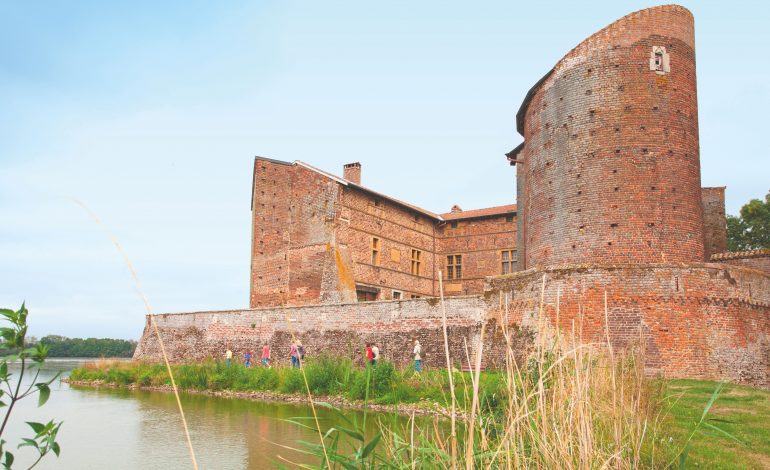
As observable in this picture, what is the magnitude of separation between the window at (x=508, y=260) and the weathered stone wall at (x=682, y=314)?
1587 centimetres

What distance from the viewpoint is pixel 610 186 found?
57.4ft

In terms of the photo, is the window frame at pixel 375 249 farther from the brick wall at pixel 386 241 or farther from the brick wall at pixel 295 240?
the brick wall at pixel 295 240

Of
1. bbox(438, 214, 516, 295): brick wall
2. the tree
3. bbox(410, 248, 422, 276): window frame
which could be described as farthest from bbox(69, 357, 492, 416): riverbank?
the tree

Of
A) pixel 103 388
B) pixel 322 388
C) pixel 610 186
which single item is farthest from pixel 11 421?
pixel 610 186

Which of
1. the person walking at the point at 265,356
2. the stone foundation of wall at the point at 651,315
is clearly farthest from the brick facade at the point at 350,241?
the stone foundation of wall at the point at 651,315

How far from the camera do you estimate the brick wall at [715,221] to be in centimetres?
2275

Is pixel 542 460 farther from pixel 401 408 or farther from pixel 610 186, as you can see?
pixel 610 186

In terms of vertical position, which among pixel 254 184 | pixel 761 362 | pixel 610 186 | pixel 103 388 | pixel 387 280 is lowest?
pixel 103 388

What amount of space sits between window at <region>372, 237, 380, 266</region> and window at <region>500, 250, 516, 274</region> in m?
7.34

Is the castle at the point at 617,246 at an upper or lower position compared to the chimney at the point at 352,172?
lower

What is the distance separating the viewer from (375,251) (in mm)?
29625

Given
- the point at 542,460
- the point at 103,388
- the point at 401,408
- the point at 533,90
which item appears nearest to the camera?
the point at 542,460

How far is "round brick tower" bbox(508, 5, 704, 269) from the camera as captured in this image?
679 inches

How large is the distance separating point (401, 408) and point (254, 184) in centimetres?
1927
